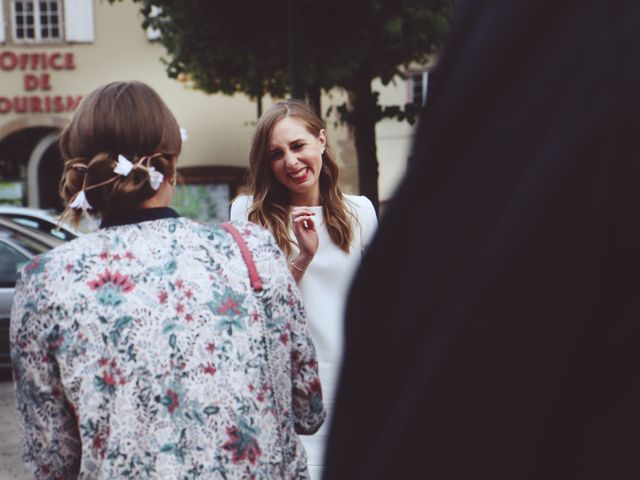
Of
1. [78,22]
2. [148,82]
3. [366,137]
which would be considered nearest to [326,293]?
[366,137]

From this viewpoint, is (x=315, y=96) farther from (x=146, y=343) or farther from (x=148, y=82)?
(x=148, y=82)

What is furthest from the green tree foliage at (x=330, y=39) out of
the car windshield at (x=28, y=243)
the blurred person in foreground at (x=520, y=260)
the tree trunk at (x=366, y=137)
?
the blurred person in foreground at (x=520, y=260)

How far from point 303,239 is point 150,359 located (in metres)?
1.09

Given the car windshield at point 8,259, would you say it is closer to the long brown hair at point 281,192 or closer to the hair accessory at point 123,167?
the long brown hair at point 281,192

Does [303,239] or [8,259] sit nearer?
[303,239]

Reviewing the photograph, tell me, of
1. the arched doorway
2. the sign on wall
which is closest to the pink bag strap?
the arched doorway

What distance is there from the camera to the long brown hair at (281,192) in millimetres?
3016

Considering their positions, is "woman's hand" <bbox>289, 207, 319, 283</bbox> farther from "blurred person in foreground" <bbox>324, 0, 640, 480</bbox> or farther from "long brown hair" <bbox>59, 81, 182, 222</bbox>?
"blurred person in foreground" <bbox>324, 0, 640, 480</bbox>

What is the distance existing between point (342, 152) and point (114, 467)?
19451mm

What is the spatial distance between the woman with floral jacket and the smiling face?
1097 mm

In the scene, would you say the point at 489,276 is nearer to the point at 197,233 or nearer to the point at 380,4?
the point at 197,233

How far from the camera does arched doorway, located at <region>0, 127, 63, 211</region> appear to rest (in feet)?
68.0

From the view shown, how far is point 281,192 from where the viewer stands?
125 inches

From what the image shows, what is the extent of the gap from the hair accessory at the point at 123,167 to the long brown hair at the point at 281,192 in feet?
3.39
